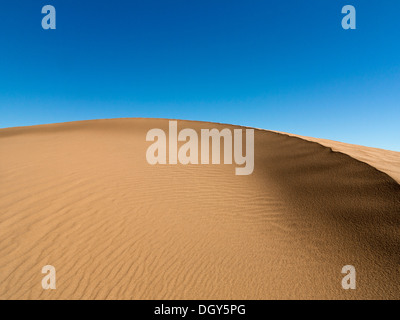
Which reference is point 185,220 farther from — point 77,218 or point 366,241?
point 366,241

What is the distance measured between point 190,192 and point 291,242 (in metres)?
2.94

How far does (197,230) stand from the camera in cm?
452

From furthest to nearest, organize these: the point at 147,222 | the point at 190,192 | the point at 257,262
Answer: the point at 190,192, the point at 147,222, the point at 257,262

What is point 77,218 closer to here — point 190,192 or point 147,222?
point 147,222

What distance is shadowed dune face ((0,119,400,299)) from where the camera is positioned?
3.19 m

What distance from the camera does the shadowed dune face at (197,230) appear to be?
319cm

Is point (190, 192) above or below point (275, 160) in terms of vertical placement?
below

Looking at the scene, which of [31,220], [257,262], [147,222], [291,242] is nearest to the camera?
[257,262]

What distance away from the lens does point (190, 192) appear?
6.15 metres
